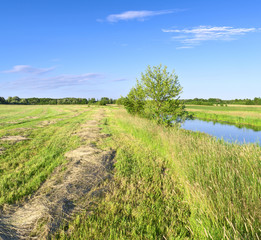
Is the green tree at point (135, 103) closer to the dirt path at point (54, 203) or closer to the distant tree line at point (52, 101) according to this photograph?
the dirt path at point (54, 203)

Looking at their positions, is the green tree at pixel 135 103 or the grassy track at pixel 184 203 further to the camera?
the green tree at pixel 135 103

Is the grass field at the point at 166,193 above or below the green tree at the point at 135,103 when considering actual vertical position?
below

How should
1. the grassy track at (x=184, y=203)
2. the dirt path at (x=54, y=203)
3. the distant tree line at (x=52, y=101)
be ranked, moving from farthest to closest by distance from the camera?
the distant tree line at (x=52, y=101)
the dirt path at (x=54, y=203)
the grassy track at (x=184, y=203)

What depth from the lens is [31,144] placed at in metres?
9.38

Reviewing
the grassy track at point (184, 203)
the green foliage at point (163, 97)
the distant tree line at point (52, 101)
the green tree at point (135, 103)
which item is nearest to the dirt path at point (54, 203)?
the grassy track at point (184, 203)

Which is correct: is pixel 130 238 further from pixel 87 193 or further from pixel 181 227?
pixel 87 193

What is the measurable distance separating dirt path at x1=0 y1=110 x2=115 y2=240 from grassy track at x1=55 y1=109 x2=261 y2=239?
362 millimetres

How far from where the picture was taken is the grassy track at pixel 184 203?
246 cm

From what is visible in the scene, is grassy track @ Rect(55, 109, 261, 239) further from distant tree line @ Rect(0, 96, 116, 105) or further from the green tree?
distant tree line @ Rect(0, 96, 116, 105)

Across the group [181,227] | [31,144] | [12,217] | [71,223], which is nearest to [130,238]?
[181,227]

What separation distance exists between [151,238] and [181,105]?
12.8 meters

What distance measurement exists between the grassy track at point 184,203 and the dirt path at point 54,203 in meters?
0.36

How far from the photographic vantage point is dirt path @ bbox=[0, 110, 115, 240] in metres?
2.93

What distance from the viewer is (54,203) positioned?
11.8ft
